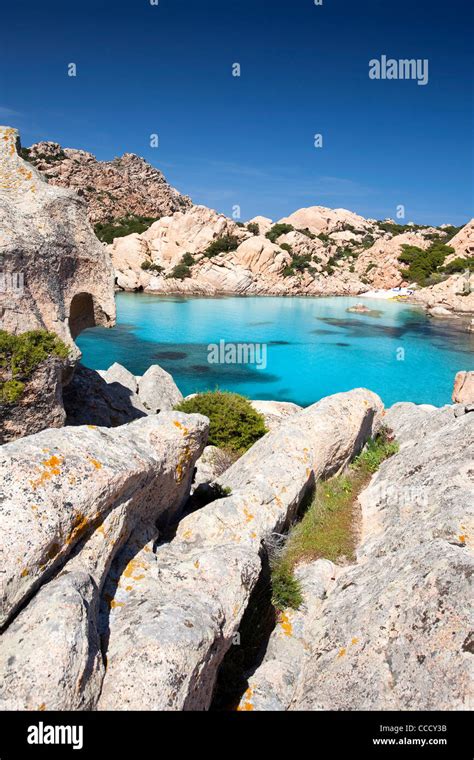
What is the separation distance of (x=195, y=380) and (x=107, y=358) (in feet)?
23.6

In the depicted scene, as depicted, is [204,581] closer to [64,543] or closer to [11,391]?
[64,543]

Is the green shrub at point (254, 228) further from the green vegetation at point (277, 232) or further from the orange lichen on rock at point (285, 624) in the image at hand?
the orange lichen on rock at point (285, 624)

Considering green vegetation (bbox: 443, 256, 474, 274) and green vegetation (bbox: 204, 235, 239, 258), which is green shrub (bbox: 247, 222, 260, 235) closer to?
green vegetation (bbox: 204, 235, 239, 258)

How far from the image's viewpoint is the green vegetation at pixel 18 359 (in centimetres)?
687

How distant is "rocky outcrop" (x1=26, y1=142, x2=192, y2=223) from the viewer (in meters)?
89.2

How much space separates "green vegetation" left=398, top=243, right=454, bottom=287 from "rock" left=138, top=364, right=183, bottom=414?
206 feet

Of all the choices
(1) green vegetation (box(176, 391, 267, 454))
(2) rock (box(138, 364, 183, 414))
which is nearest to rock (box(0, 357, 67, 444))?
(1) green vegetation (box(176, 391, 267, 454))

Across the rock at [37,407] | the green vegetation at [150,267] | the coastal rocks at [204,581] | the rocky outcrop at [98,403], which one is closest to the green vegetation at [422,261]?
the green vegetation at [150,267]

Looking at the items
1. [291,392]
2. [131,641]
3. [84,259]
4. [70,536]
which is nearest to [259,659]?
[131,641]

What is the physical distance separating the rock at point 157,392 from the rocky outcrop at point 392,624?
30.4ft

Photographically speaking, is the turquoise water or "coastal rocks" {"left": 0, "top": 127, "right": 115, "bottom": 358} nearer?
"coastal rocks" {"left": 0, "top": 127, "right": 115, "bottom": 358}

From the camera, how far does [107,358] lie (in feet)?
94.7

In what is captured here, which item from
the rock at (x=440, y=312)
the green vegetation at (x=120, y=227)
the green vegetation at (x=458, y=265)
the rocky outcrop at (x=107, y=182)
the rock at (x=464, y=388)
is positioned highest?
the rocky outcrop at (x=107, y=182)

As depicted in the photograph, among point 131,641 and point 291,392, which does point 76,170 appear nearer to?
point 291,392
